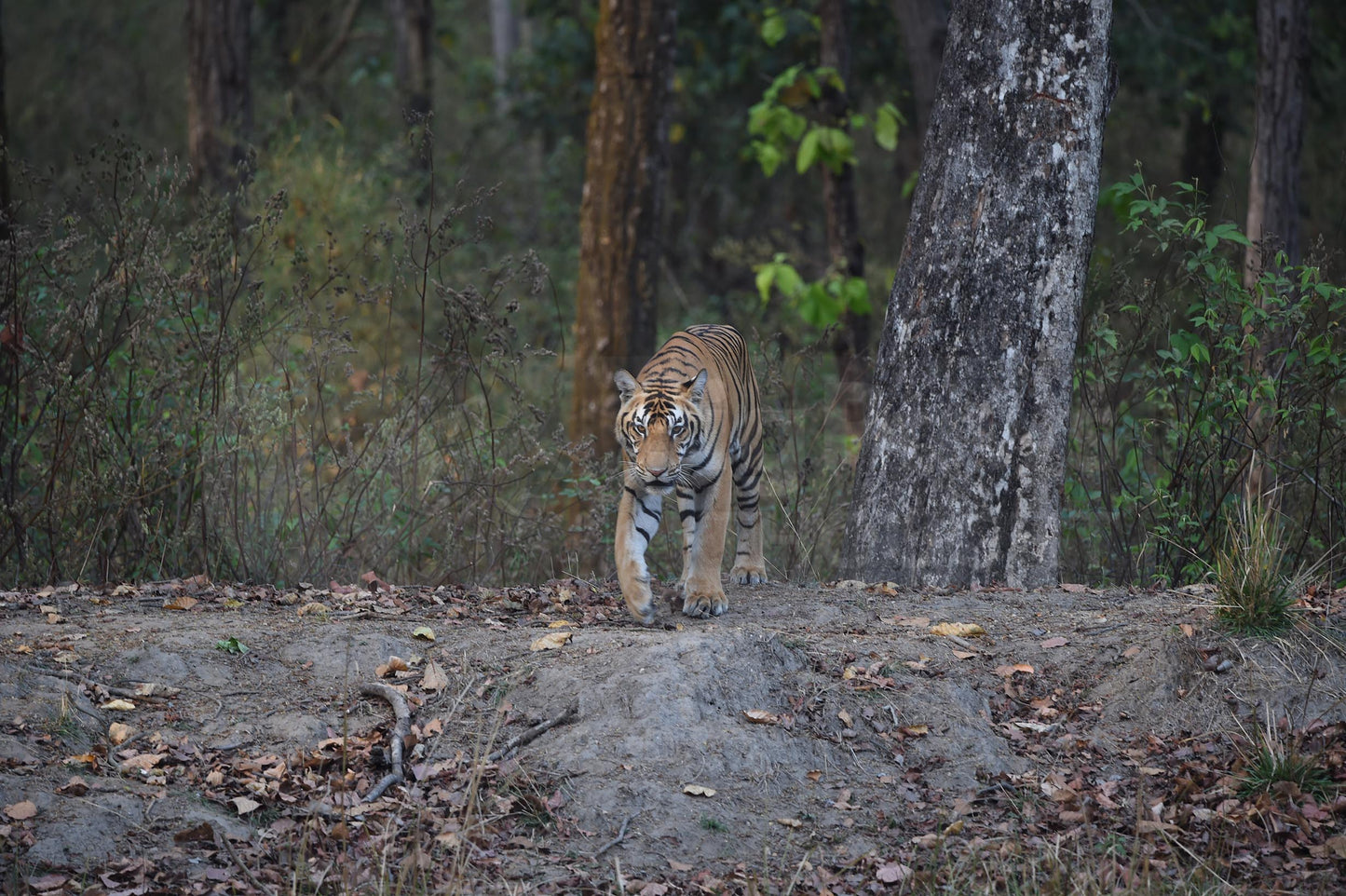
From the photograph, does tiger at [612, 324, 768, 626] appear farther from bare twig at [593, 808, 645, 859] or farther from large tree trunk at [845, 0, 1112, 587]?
bare twig at [593, 808, 645, 859]

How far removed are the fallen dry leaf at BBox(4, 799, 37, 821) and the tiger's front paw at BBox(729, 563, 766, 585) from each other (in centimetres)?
360

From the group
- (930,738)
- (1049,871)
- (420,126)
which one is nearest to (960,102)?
(420,126)

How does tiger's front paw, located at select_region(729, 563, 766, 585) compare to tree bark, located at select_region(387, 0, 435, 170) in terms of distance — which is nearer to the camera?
tiger's front paw, located at select_region(729, 563, 766, 585)

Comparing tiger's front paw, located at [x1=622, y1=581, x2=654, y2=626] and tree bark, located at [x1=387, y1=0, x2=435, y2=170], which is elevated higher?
tree bark, located at [x1=387, y1=0, x2=435, y2=170]

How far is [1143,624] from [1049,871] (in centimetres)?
168

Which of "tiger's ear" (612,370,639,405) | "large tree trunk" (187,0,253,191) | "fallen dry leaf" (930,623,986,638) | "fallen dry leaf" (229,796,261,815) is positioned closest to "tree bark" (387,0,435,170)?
"large tree trunk" (187,0,253,191)

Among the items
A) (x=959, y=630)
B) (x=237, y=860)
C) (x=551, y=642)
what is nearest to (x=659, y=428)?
(x=551, y=642)

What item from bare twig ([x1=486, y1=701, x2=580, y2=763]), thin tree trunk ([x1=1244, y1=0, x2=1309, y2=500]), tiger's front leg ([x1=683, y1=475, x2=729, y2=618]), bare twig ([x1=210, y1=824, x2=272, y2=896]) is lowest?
bare twig ([x1=210, y1=824, x2=272, y2=896])

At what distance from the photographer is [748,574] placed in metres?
6.42

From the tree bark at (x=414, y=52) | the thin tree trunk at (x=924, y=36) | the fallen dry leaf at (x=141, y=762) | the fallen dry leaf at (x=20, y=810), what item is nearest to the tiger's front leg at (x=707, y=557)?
the fallen dry leaf at (x=141, y=762)

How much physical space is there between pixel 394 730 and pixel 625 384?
1.98 meters

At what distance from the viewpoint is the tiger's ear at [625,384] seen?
5.43 m

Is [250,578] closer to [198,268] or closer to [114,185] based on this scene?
[198,268]

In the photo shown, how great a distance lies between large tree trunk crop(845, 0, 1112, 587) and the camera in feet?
18.9
